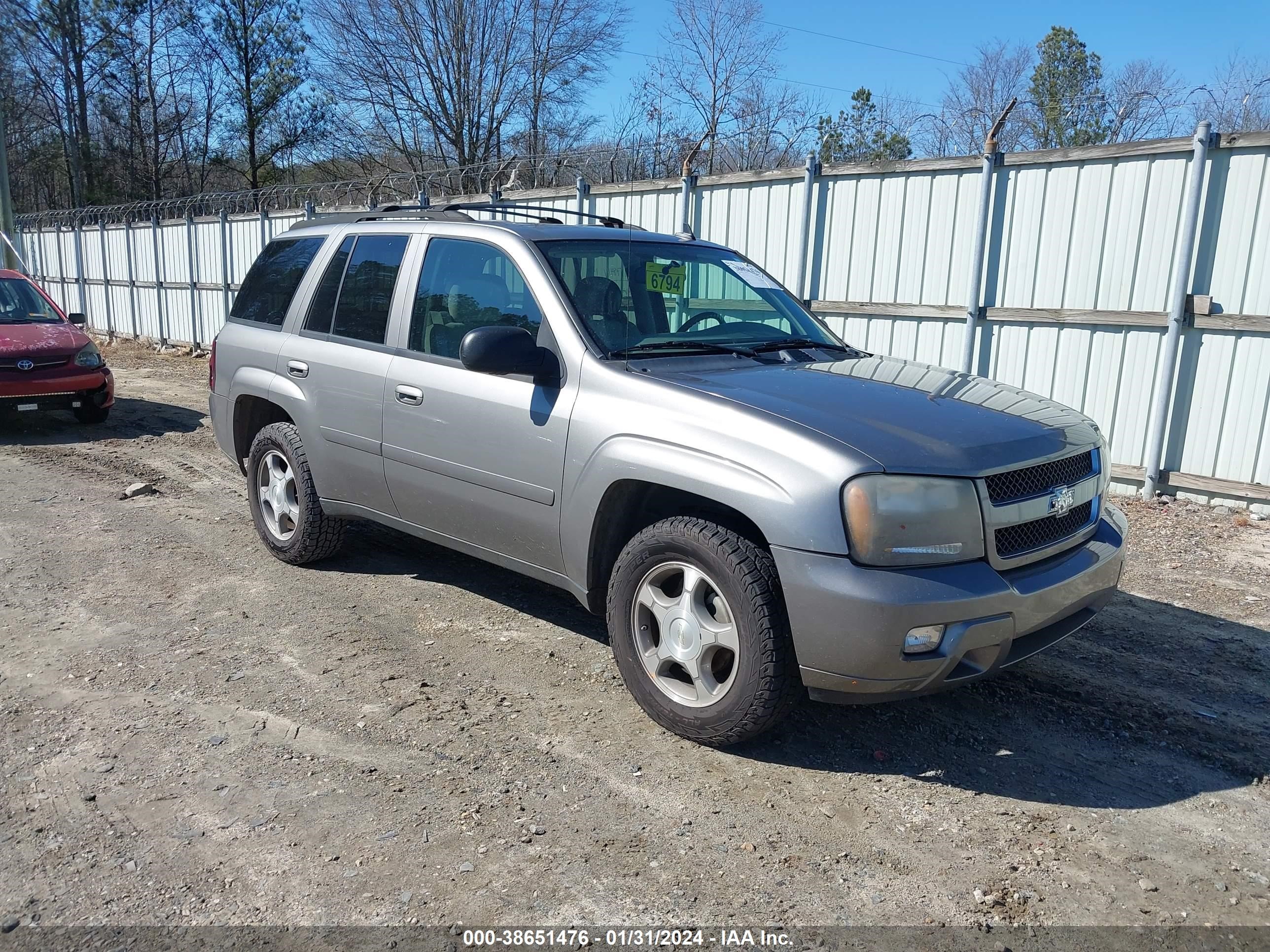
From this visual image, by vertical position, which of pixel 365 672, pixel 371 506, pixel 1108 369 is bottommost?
pixel 365 672

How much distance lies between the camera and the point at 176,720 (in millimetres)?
3742

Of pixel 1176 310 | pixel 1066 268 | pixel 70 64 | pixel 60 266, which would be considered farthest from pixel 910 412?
pixel 70 64

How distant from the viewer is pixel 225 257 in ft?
58.9

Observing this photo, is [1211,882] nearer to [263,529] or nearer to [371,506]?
[371,506]

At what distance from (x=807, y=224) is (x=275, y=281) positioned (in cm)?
555

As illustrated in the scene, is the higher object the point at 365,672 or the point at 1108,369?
the point at 1108,369

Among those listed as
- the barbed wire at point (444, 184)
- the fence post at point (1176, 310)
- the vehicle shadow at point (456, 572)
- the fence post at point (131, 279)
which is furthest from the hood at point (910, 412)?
the fence post at point (131, 279)

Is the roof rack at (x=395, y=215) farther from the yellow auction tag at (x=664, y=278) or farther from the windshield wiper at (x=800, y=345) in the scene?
the windshield wiper at (x=800, y=345)

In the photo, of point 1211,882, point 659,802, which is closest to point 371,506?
point 659,802

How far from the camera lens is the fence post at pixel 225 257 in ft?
58.3

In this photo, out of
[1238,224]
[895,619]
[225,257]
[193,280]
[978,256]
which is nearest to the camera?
[895,619]

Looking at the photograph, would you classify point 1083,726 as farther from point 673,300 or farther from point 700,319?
point 673,300

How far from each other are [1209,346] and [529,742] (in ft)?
20.8

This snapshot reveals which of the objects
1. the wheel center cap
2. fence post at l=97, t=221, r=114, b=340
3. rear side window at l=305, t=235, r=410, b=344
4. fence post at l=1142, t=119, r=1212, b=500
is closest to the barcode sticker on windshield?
rear side window at l=305, t=235, r=410, b=344
